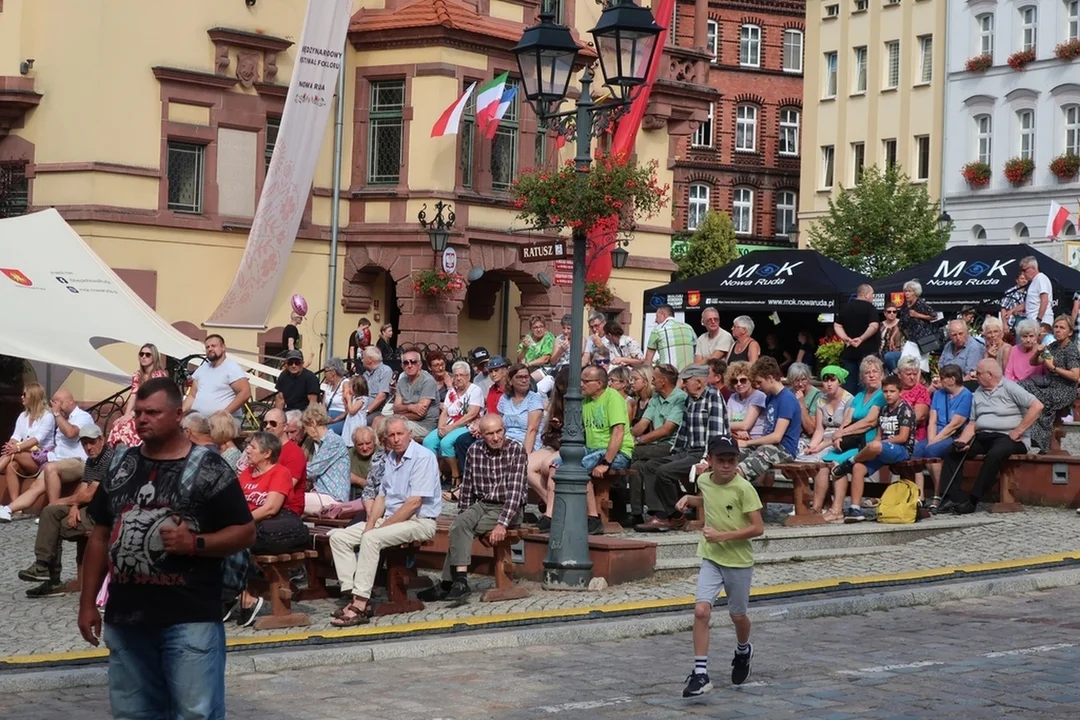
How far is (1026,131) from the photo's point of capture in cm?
6006

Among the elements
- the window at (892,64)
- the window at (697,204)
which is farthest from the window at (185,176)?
the window at (697,204)

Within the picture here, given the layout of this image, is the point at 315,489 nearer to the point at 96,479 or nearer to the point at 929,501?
the point at 96,479

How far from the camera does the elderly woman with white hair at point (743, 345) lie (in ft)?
66.0

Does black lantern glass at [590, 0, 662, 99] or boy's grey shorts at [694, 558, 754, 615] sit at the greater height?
black lantern glass at [590, 0, 662, 99]

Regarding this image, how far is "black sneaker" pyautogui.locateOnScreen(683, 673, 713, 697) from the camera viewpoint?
10211mm

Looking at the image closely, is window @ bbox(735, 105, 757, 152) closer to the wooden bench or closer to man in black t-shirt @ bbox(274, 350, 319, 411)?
man in black t-shirt @ bbox(274, 350, 319, 411)

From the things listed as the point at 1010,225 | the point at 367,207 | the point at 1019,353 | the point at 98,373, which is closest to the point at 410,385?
the point at 98,373

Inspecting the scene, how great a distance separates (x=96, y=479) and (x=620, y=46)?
5.51m

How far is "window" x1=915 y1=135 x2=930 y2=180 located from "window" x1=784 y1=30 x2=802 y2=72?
1204 cm

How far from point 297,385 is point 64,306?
3626 mm

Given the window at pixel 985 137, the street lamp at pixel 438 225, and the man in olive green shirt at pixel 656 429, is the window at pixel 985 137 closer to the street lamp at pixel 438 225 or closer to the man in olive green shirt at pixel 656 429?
the street lamp at pixel 438 225

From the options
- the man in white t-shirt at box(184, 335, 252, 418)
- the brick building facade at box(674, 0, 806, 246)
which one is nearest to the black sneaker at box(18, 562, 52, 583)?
the man in white t-shirt at box(184, 335, 252, 418)

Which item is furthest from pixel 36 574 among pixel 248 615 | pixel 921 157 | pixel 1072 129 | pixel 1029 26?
pixel 921 157

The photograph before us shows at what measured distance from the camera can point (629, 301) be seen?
128ft
